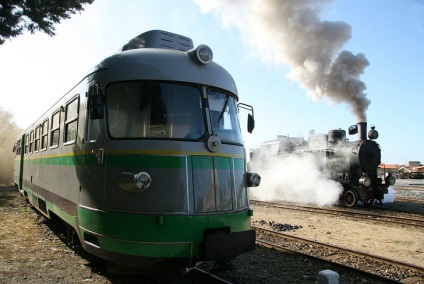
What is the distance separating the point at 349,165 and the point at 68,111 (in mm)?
12738

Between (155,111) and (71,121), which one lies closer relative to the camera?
(155,111)

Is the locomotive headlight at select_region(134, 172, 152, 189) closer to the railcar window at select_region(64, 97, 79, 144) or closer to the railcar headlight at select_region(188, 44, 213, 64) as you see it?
the railcar headlight at select_region(188, 44, 213, 64)

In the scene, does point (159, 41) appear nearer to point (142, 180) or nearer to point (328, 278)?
point (142, 180)

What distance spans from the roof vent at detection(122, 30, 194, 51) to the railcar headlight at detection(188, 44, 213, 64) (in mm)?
844

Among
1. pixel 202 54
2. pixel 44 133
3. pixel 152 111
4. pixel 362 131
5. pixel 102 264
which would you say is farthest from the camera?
pixel 362 131

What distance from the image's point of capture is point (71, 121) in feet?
19.0

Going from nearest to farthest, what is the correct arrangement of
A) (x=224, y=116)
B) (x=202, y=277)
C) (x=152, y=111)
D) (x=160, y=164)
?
(x=160, y=164)
(x=152, y=111)
(x=224, y=116)
(x=202, y=277)

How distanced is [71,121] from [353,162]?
12880 millimetres

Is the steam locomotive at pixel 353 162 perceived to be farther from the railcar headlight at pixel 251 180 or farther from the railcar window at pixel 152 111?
the railcar window at pixel 152 111

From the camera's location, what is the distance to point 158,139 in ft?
14.0

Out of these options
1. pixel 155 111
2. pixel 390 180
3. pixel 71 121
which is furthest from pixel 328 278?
pixel 390 180

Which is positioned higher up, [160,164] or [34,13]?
[34,13]

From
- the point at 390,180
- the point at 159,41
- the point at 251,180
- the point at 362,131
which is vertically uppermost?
the point at 159,41

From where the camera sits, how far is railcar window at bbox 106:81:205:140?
14.3ft
